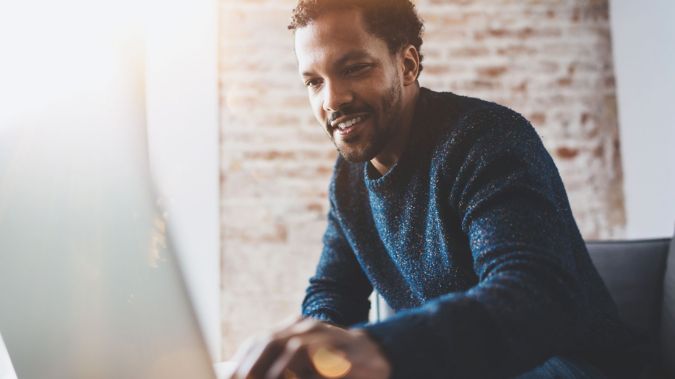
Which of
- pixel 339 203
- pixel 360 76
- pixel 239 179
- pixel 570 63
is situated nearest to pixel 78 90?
pixel 360 76

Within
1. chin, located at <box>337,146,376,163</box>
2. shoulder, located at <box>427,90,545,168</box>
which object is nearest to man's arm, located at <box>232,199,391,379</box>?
shoulder, located at <box>427,90,545,168</box>

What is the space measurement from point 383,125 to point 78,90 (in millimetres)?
553

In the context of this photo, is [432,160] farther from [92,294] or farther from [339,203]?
[92,294]

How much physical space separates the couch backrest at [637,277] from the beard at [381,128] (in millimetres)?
647

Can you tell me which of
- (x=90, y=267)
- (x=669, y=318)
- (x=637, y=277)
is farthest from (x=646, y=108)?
(x=90, y=267)

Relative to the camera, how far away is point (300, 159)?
1899 mm

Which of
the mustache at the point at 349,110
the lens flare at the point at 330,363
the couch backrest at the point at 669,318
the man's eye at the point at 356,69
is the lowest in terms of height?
the couch backrest at the point at 669,318

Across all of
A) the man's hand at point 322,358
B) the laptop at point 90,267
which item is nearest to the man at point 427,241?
the man's hand at point 322,358

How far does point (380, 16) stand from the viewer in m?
0.96

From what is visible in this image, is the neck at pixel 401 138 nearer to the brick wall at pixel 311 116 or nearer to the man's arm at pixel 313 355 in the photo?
the man's arm at pixel 313 355

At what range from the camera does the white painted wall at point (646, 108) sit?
1.59 metres

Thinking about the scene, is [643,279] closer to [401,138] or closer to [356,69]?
[401,138]

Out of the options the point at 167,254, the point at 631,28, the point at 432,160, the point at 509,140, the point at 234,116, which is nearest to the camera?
the point at 167,254

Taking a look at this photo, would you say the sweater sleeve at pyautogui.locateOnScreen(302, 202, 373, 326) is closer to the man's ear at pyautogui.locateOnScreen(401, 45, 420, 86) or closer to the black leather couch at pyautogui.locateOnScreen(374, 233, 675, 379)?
the black leather couch at pyautogui.locateOnScreen(374, 233, 675, 379)
